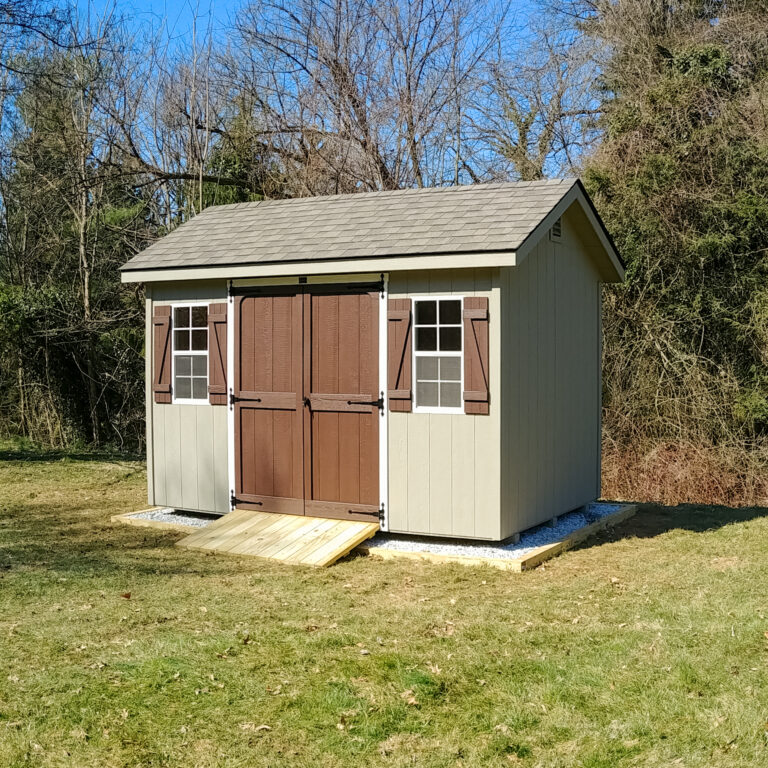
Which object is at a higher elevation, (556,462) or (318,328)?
(318,328)

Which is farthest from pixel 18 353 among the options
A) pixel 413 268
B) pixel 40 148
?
pixel 413 268

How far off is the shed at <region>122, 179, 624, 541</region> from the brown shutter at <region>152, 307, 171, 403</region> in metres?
0.02

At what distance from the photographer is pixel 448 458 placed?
8258 millimetres

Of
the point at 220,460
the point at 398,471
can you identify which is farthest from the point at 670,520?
the point at 220,460

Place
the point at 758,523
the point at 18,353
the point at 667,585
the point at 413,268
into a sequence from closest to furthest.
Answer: the point at 667,585 < the point at 413,268 < the point at 758,523 < the point at 18,353

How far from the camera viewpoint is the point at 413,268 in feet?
26.6

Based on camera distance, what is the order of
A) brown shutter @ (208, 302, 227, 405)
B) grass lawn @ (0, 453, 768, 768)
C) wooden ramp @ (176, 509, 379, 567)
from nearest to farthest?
1. grass lawn @ (0, 453, 768, 768)
2. wooden ramp @ (176, 509, 379, 567)
3. brown shutter @ (208, 302, 227, 405)

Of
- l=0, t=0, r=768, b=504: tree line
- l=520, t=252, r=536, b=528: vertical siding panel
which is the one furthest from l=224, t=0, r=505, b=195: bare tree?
l=520, t=252, r=536, b=528: vertical siding panel

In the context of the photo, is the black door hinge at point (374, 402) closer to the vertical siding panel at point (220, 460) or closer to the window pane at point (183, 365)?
the vertical siding panel at point (220, 460)

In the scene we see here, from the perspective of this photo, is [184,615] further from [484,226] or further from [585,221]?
[585,221]

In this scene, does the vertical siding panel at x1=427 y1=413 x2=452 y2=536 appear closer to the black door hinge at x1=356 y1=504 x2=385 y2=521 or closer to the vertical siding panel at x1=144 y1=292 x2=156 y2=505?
the black door hinge at x1=356 y1=504 x2=385 y2=521

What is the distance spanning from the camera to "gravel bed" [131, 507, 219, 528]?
978cm

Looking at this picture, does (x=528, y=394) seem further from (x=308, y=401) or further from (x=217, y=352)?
(x=217, y=352)

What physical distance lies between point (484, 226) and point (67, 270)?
40.9ft
